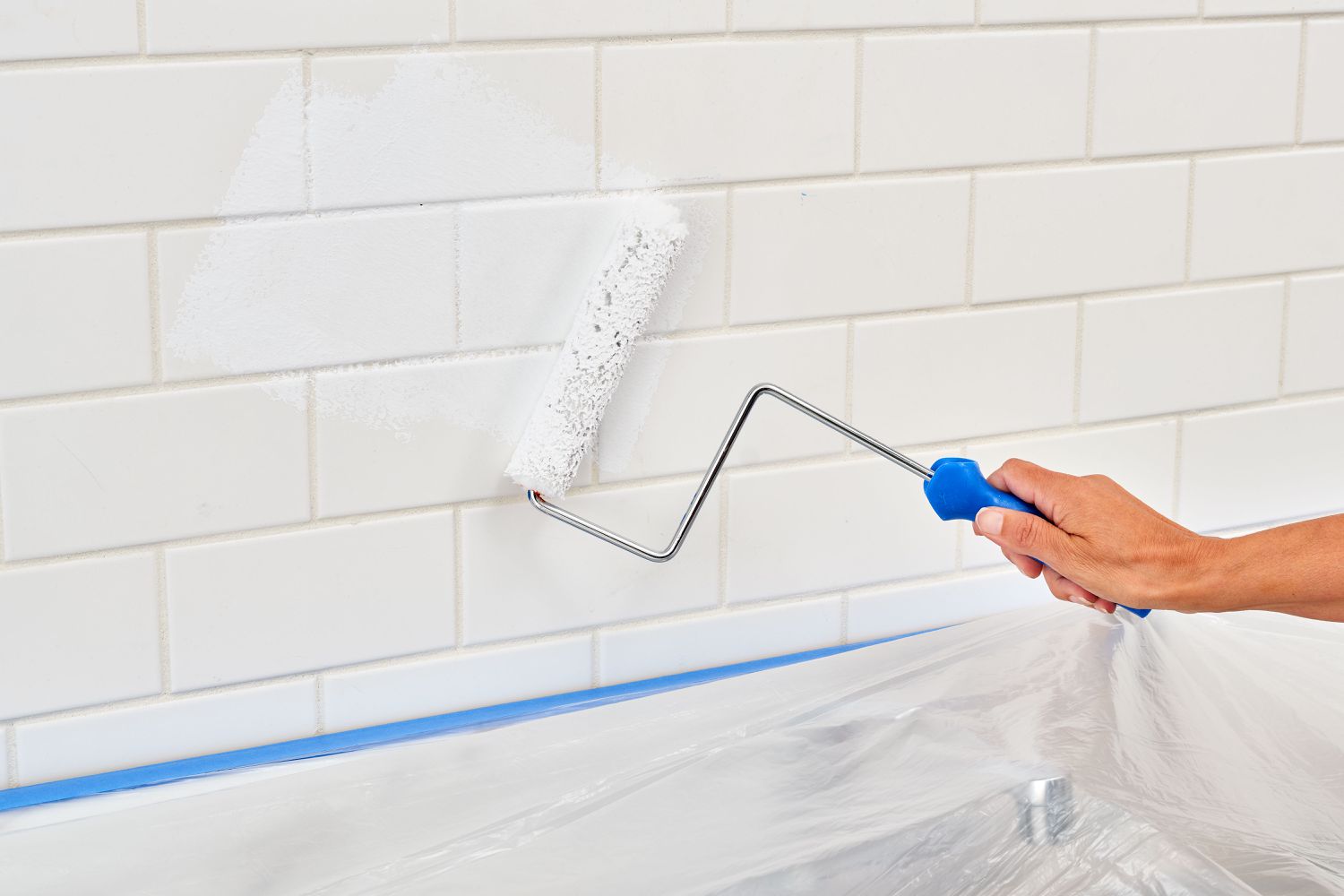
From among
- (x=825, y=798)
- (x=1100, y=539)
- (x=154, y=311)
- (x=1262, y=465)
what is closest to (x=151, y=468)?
(x=154, y=311)

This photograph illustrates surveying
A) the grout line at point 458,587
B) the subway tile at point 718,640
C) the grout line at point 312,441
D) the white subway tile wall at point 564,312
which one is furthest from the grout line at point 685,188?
the subway tile at point 718,640

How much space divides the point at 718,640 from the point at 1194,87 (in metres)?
0.57

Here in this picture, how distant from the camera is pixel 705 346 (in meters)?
0.98

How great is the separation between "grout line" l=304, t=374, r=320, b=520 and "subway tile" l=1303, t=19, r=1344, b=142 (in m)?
0.83

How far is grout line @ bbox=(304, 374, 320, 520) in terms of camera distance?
872mm

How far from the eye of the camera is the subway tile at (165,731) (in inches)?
33.5

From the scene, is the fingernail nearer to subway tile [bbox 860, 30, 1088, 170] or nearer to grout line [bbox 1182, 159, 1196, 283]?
subway tile [bbox 860, 30, 1088, 170]

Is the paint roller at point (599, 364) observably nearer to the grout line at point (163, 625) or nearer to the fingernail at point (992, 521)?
the fingernail at point (992, 521)

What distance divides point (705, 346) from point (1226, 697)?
16.7 inches

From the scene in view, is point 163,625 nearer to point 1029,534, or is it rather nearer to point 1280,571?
point 1029,534

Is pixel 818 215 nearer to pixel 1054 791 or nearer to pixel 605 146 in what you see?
pixel 605 146

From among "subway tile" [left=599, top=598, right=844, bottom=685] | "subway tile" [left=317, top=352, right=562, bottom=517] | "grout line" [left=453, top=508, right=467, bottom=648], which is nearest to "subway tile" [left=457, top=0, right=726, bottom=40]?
"subway tile" [left=317, top=352, right=562, bottom=517]

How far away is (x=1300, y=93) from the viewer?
1.15m

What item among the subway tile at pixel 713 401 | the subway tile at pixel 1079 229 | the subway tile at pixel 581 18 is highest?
the subway tile at pixel 581 18
